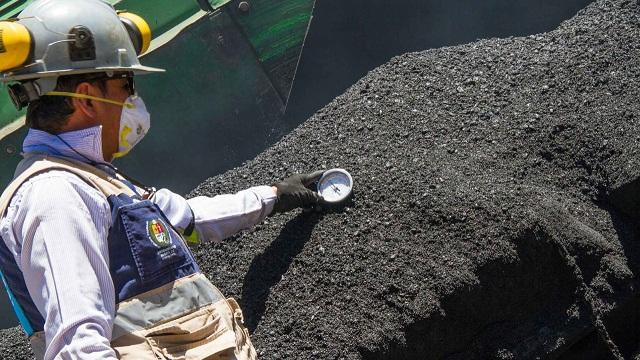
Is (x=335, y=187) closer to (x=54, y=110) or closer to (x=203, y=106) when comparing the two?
(x=203, y=106)

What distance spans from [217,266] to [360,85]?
4.93ft

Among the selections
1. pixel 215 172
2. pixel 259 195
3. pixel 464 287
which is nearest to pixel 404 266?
pixel 464 287

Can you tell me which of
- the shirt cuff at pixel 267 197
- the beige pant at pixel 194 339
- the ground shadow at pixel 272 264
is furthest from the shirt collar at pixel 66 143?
the ground shadow at pixel 272 264

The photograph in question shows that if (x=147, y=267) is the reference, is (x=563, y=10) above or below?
below

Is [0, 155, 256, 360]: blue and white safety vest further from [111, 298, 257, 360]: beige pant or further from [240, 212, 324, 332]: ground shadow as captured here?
[240, 212, 324, 332]: ground shadow

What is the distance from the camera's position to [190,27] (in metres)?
5.45

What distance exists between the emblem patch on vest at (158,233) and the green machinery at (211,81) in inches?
106

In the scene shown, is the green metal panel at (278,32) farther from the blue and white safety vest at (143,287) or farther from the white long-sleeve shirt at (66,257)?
the white long-sleeve shirt at (66,257)

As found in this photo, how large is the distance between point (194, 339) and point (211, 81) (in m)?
3.05

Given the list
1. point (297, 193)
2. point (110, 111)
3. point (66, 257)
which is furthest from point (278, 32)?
point (66, 257)

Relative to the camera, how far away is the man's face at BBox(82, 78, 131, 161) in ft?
9.56

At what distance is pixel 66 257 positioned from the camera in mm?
2404

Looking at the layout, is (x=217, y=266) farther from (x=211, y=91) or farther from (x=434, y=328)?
(x=211, y=91)

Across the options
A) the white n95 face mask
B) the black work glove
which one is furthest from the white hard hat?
the black work glove
